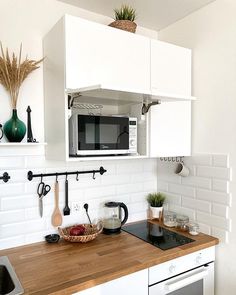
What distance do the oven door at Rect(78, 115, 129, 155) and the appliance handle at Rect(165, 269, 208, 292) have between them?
82 cm

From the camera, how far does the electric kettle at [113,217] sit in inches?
71.2

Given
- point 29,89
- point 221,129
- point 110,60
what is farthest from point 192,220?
point 29,89

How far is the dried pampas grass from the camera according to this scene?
1425mm

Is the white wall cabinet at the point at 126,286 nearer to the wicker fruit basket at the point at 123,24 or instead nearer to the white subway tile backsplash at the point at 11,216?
the white subway tile backsplash at the point at 11,216

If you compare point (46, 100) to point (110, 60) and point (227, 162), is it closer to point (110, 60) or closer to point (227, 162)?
point (110, 60)

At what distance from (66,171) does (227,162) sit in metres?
1.07

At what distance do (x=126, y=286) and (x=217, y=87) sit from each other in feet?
4.42

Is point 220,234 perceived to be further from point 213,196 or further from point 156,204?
point 156,204

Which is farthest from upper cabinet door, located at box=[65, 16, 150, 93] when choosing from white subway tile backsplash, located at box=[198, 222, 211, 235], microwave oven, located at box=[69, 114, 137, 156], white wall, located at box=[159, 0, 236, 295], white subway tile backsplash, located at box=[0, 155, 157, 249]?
white subway tile backsplash, located at box=[198, 222, 211, 235]

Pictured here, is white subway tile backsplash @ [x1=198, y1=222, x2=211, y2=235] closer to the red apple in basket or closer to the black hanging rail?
the red apple in basket

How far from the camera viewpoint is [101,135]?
1.51 m

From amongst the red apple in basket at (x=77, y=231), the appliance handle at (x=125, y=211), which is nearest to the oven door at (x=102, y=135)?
the appliance handle at (x=125, y=211)

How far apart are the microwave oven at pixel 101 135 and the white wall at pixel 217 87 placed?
530mm

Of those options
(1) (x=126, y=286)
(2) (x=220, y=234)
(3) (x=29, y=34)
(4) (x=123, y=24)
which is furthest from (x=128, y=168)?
(3) (x=29, y=34)
